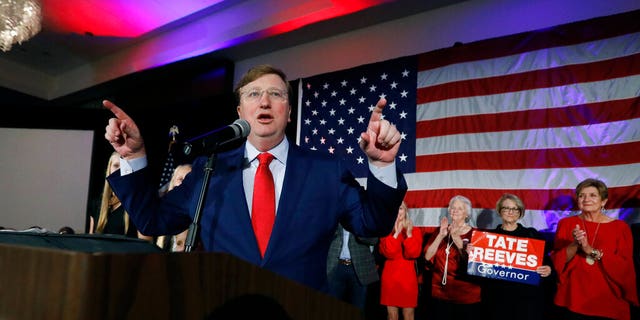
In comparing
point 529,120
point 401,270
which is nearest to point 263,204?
point 401,270

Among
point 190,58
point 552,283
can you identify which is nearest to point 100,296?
point 552,283

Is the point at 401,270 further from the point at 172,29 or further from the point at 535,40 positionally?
the point at 172,29

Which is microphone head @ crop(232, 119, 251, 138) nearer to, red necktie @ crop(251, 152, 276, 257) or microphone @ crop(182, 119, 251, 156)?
microphone @ crop(182, 119, 251, 156)

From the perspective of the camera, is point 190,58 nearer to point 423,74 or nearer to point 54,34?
point 54,34

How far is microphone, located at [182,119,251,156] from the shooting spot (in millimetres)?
1165

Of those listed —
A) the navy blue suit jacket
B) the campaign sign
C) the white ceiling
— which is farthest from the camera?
the white ceiling

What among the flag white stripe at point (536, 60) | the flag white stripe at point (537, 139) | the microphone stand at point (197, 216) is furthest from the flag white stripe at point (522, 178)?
the microphone stand at point (197, 216)

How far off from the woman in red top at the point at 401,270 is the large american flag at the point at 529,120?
326 mm

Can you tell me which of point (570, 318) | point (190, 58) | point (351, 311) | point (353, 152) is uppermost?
point (190, 58)

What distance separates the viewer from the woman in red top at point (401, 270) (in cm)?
401

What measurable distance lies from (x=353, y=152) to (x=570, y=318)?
8.48ft

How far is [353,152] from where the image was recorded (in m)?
5.00

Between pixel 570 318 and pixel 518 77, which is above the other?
pixel 518 77

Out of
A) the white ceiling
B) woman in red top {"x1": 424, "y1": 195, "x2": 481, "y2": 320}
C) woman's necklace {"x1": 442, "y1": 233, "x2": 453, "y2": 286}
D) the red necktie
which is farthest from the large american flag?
the red necktie
